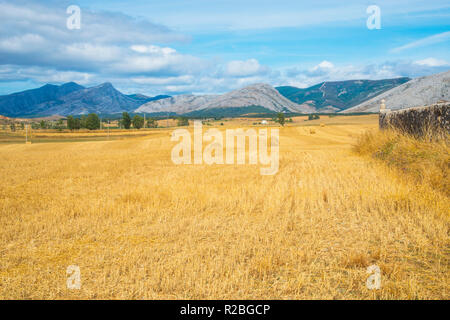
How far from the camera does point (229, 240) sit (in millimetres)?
6488

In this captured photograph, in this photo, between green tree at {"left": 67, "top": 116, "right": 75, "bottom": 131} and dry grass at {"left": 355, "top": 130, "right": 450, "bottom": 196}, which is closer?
dry grass at {"left": 355, "top": 130, "right": 450, "bottom": 196}

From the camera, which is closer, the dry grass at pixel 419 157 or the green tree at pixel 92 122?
the dry grass at pixel 419 157

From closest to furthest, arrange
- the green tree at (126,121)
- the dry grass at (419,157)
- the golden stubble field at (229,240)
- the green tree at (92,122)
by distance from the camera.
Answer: the golden stubble field at (229,240), the dry grass at (419,157), the green tree at (126,121), the green tree at (92,122)

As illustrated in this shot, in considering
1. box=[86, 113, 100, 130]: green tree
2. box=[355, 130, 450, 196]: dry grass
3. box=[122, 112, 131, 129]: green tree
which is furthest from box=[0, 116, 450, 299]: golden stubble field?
box=[86, 113, 100, 130]: green tree

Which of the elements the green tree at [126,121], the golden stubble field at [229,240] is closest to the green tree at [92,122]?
the green tree at [126,121]

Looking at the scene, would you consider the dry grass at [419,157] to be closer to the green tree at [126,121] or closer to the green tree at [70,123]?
the green tree at [126,121]

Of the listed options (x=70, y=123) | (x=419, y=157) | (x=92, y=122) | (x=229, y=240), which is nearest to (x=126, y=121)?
(x=92, y=122)

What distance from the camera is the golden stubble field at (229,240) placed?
4.57 meters

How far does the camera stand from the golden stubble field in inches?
180

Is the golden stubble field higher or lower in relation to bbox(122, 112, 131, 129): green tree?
lower

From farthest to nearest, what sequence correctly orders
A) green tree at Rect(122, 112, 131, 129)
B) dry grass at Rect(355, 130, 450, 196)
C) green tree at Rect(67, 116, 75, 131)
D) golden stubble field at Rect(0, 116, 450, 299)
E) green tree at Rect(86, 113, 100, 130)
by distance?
green tree at Rect(86, 113, 100, 130) → green tree at Rect(122, 112, 131, 129) → green tree at Rect(67, 116, 75, 131) → dry grass at Rect(355, 130, 450, 196) → golden stubble field at Rect(0, 116, 450, 299)

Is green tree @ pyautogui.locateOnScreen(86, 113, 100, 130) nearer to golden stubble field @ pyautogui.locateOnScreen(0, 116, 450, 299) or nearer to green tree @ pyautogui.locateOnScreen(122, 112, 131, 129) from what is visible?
green tree @ pyautogui.locateOnScreen(122, 112, 131, 129)

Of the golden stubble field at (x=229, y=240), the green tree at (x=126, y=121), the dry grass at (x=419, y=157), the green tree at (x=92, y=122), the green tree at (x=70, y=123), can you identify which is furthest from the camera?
the green tree at (x=92, y=122)
